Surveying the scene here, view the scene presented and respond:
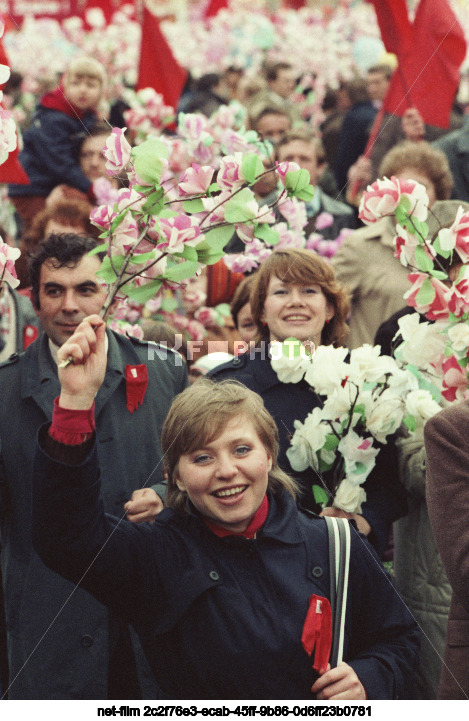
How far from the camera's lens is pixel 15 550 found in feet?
11.3

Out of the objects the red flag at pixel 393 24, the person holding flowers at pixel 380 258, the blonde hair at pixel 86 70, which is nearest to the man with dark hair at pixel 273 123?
the red flag at pixel 393 24

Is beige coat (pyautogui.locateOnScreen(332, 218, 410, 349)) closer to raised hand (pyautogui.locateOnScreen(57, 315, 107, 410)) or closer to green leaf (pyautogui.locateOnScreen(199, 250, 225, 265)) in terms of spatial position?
green leaf (pyautogui.locateOnScreen(199, 250, 225, 265))

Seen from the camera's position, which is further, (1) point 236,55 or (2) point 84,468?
(1) point 236,55

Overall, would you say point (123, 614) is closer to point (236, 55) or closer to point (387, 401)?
point (387, 401)

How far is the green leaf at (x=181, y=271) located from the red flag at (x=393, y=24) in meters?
5.37

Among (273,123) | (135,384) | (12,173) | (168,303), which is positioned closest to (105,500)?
(135,384)

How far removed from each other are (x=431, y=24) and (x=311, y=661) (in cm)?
565

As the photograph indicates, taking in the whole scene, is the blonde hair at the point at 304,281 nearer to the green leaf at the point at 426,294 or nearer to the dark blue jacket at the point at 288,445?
the dark blue jacket at the point at 288,445

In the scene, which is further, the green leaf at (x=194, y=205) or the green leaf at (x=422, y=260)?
the green leaf at (x=422, y=260)

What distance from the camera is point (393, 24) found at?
7867 millimetres

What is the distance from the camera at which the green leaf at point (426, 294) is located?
10.9 ft

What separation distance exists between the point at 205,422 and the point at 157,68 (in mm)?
6720

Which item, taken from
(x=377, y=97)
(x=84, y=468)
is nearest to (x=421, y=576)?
(x=84, y=468)

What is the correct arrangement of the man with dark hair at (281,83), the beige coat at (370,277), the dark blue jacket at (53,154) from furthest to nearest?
the man with dark hair at (281,83), the dark blue jacket at (53,154), the beige coat at (370,277)
